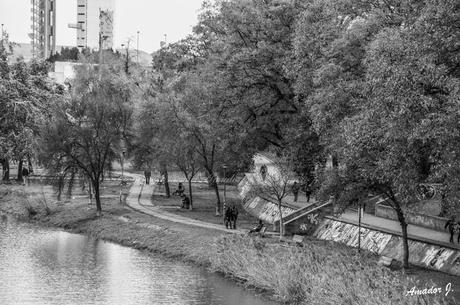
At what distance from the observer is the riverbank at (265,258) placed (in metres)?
24.7

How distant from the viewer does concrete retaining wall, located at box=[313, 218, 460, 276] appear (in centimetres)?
2988

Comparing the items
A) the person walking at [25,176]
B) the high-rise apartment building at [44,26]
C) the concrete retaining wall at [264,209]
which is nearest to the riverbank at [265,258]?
the concrete retaining wall at [264,209]

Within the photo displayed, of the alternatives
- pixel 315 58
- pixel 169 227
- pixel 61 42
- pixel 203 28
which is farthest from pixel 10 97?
pixel 61 42

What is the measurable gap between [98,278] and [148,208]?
21.9m

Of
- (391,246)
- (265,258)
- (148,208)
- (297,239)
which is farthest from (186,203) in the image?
(391,246)

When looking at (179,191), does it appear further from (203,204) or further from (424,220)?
(424,220)

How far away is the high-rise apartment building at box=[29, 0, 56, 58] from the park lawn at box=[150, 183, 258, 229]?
9350cm

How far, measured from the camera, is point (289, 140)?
145 feet

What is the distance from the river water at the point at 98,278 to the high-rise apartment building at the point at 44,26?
118 meters

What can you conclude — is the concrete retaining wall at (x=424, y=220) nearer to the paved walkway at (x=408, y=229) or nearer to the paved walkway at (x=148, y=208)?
the paved walkway at (x=408, y=229)

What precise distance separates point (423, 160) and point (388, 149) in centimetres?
148

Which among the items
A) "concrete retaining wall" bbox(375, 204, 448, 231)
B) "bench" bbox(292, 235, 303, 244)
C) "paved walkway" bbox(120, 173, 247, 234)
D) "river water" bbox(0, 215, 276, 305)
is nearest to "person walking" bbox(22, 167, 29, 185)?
"paved walkway" bbox(120, 173, 247, 234)

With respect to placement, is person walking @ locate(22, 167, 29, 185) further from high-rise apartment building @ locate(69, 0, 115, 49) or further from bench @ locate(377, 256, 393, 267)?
high-rise apartment building @ locate(69, 0, 115, 49)

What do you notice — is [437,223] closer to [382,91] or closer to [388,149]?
[388,149]
